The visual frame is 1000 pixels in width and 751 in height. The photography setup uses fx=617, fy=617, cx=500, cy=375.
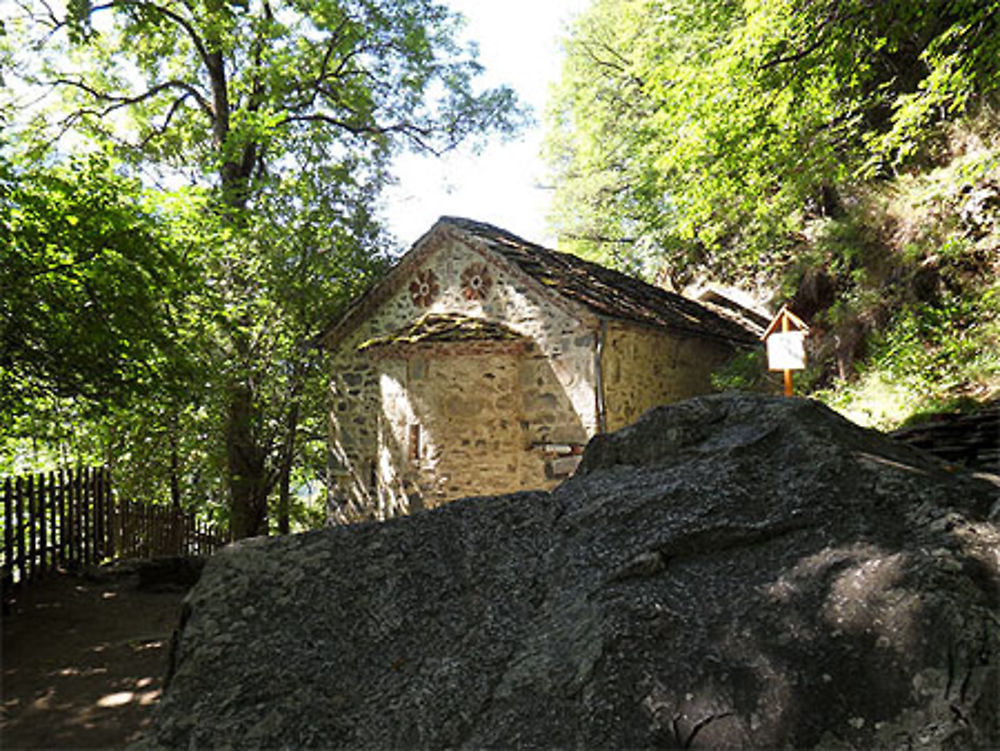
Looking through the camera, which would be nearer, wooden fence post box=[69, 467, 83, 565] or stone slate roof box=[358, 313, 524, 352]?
wooden fence post box=[69, 467, 83, 565]

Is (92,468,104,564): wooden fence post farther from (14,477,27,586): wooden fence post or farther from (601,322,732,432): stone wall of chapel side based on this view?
(601,322,732,432): stone wall of chapel side

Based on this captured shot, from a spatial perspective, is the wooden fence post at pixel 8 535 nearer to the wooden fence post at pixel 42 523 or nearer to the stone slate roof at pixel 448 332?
the wooden fence post at pixel 42 523

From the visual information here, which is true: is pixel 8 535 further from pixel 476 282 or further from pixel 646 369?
pixel 646 369

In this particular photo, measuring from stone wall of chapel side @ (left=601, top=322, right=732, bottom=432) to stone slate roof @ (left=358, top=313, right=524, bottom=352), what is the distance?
1384 mm

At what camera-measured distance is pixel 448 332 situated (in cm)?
890

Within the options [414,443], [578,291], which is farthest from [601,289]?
[414,443]

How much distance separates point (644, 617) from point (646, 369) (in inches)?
319

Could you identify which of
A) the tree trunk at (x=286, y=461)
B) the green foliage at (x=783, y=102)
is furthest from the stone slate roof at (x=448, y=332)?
the tree trunk at (x=286, y=461)

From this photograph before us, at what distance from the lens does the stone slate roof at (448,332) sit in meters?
8.73

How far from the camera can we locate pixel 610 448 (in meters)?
2.79

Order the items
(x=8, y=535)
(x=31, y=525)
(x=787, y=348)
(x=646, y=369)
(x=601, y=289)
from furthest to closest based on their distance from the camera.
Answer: (x=601, y=289) < (x=646, y=369) < (x=787, y=348) < (x=31, y=525) < (x=8, y=535)

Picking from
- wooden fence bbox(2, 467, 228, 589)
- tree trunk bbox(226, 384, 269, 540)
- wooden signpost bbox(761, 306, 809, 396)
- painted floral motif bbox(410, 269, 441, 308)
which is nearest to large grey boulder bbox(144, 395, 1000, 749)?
wooden signpost bbox(761, 306, 809, 396)

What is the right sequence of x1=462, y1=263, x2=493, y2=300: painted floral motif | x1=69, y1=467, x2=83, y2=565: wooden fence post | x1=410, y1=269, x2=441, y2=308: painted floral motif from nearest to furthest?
x1=69, y1=467, x2=83, y2=565: wooden fence post, x1=462, y1=263, x2=493, y2=300: painted floral motif, x1=410, y1=269, x2=441, y2=308: painted floral motif

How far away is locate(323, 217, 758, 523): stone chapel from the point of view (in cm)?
865
